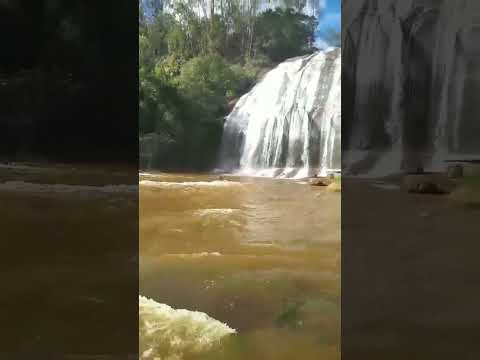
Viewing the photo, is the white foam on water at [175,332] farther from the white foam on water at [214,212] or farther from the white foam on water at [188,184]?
the white foam on water at [188,184]

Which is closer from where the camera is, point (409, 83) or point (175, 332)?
point (175, 332)

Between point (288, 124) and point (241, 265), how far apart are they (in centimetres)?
98

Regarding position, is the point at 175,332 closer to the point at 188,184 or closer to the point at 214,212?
the point at 214,212

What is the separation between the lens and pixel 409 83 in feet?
9.76

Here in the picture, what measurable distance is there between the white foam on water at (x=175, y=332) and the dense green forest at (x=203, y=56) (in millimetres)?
931

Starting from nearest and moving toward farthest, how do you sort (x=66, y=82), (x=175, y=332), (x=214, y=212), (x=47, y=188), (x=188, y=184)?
(x=175, y=332), (x=214, y=212), (x=188, y=184), (x=47, y=188), (x=66, y=82)

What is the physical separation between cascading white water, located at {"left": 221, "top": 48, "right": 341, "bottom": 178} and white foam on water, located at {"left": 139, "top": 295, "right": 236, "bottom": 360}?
0.99 metres

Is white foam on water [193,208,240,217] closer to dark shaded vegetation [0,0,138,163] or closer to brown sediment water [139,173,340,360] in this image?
brown sediment water [139,173,340,360]

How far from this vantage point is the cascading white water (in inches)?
108

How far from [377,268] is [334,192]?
1.83 feet

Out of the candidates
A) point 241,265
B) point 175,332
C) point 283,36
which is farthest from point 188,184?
point 283,36

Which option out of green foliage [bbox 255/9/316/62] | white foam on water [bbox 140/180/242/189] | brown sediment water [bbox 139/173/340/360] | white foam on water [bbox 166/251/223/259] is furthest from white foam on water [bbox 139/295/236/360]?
green foliage [bbox 255/9/316/62]

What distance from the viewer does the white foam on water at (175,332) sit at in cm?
231

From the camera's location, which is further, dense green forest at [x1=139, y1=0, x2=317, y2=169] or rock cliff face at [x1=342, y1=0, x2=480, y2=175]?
rock cliff face at [x1=342, y1=0, x2=480, y2=175]
